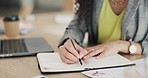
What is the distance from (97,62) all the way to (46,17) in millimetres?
1456

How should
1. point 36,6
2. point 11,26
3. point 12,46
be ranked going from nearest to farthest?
point 12,46 < point 11,26 < point 36,6

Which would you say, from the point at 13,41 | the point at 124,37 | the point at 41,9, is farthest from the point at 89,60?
the point at 41,9

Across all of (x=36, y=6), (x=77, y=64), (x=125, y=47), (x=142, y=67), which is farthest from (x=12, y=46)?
(x=36, y=6)

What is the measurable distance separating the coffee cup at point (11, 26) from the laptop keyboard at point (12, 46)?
7.3 inches

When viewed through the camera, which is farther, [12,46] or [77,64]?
[12,46]

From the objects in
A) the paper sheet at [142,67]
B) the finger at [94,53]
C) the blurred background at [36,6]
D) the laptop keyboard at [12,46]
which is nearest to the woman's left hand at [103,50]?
the finger at [94,53]

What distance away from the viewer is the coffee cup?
1566mm

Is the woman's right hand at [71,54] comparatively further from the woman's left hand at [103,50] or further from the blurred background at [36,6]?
the blurred background at [36,6]

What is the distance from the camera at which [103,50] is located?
1127mm

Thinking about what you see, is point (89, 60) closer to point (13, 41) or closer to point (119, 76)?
point (119, 76)

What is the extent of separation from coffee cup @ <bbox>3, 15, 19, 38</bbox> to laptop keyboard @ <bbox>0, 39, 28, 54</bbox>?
0.18 m

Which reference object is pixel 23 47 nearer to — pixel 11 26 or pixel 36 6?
pixel 11 26

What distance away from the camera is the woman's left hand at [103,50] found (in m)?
1.09

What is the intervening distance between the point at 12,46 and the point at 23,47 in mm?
57
